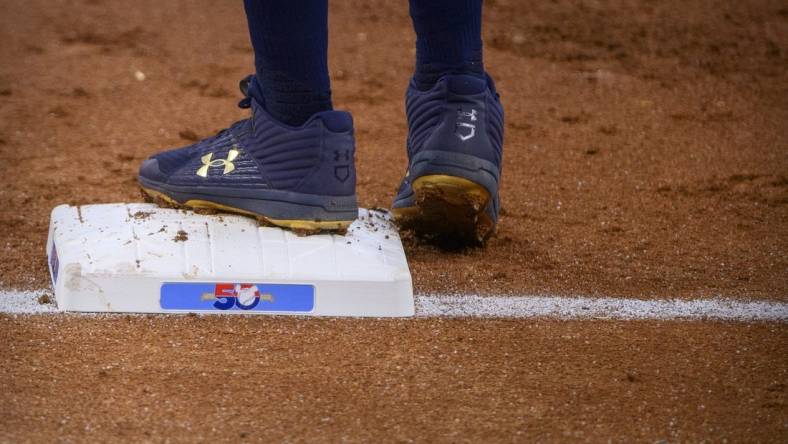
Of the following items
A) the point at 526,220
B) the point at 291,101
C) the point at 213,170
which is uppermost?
the point at 291,101

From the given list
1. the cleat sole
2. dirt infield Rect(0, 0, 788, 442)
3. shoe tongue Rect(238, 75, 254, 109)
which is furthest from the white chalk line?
shoe tongue Rect(238, 75, 254, 109)

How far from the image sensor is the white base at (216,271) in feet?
6.51

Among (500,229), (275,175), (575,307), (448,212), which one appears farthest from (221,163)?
(575,307)

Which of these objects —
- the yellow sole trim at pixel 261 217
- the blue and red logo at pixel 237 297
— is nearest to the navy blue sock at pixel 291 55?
the yellow sole trim at pixel 261 217

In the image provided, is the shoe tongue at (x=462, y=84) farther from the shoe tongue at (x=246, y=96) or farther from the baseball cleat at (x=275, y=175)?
the shoe tongue at (x=246, y=96)

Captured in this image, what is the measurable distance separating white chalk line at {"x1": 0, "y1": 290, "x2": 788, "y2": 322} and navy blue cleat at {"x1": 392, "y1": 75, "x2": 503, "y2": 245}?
0.68 ft

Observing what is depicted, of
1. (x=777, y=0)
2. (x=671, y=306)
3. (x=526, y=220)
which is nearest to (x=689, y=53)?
(x=777, y=0)

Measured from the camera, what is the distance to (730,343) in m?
1.95

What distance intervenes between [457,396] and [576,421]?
0.20m

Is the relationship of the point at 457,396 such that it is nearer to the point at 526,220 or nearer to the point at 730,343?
the point at 730,343

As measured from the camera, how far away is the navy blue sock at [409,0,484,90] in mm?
→ 2221

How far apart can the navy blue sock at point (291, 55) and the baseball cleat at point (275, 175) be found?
0.04 metres

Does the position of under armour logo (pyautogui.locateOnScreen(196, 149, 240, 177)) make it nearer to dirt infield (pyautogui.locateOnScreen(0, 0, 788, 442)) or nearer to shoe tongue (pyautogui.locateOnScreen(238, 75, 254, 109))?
shoe tongue (pyautogui.locateOnScreen(238, 75, 254, 109))

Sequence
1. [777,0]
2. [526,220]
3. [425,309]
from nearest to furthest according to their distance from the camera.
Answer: [425,309]
[526,220]
[777,0]
